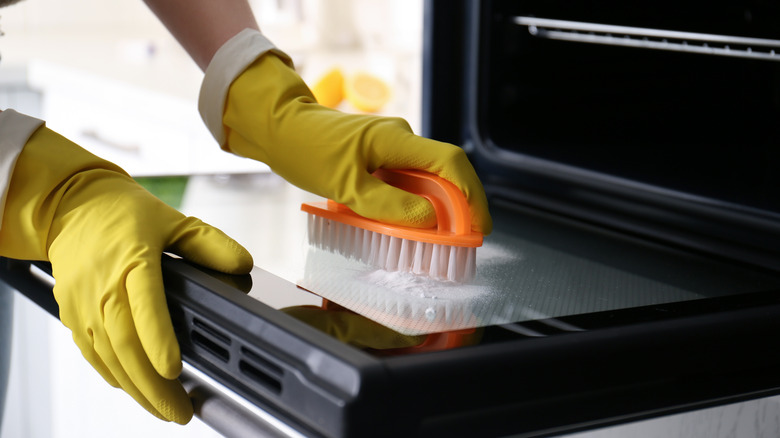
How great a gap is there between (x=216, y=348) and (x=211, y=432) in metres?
0.31

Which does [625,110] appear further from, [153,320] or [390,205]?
[153,320]

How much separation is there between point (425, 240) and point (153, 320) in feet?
0.69

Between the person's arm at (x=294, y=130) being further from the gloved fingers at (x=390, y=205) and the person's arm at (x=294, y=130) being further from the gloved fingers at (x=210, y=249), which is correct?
the gloved fingers at (x=210, y=249)

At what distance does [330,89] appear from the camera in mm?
2268

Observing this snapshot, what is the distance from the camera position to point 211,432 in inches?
32.9

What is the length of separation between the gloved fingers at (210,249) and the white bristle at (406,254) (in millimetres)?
107

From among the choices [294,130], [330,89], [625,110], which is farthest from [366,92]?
[294,130]

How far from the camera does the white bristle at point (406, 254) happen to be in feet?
2.17

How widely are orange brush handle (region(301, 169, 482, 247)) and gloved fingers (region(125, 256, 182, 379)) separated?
0.18 m

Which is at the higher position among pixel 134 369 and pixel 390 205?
pixel 390 205

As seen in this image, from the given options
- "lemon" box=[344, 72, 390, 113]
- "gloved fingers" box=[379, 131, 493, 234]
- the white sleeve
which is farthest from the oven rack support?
"lemon" box=[344, 72, 390, 113]

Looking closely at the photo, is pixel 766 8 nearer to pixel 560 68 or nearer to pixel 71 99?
pixel 560 68

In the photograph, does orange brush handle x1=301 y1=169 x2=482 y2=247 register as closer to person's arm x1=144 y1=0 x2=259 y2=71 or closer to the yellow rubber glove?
the yellow rubber glove

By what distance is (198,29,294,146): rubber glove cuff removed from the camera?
0.86 metres
